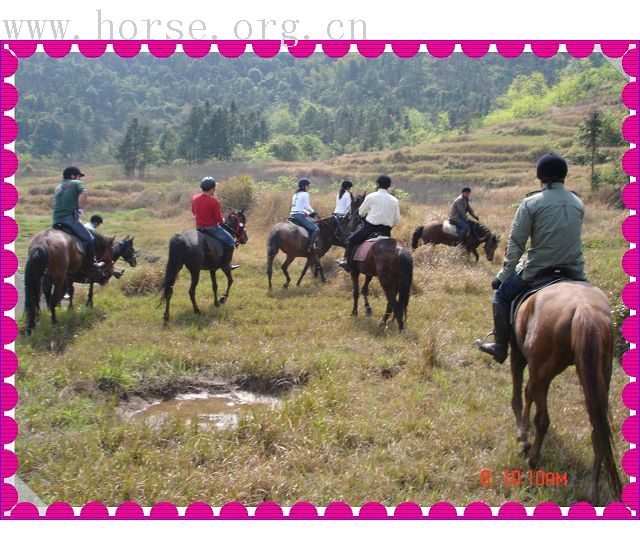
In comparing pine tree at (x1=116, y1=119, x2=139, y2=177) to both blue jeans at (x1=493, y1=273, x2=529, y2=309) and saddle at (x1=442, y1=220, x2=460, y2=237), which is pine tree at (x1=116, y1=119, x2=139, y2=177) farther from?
blue jeans at (x1=493, y1=273, x2=529, y2=309)

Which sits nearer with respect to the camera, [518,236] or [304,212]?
[518,236]

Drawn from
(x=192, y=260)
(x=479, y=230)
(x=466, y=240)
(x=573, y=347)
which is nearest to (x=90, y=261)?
(x=192, y=260)

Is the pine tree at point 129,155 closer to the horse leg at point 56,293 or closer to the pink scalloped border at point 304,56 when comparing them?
the horse leg at point 56,293

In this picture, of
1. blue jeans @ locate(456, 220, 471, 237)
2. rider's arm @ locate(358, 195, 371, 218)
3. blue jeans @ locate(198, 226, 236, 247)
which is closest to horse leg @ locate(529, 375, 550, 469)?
rider's arm @ locate(358, 195, 371, 218)

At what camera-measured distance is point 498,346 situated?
5.36 meters

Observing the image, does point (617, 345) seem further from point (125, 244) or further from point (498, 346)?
point (125, 244)

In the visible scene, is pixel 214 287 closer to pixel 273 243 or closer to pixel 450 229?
pixel 273 243

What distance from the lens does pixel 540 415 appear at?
14.7ft

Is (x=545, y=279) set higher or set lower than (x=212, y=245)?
higher

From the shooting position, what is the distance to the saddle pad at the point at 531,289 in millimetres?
4695

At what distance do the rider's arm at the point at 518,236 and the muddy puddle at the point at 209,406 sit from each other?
112 inches

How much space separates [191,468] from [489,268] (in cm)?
1136

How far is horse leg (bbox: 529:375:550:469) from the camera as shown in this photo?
172 inches

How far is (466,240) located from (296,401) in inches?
421
